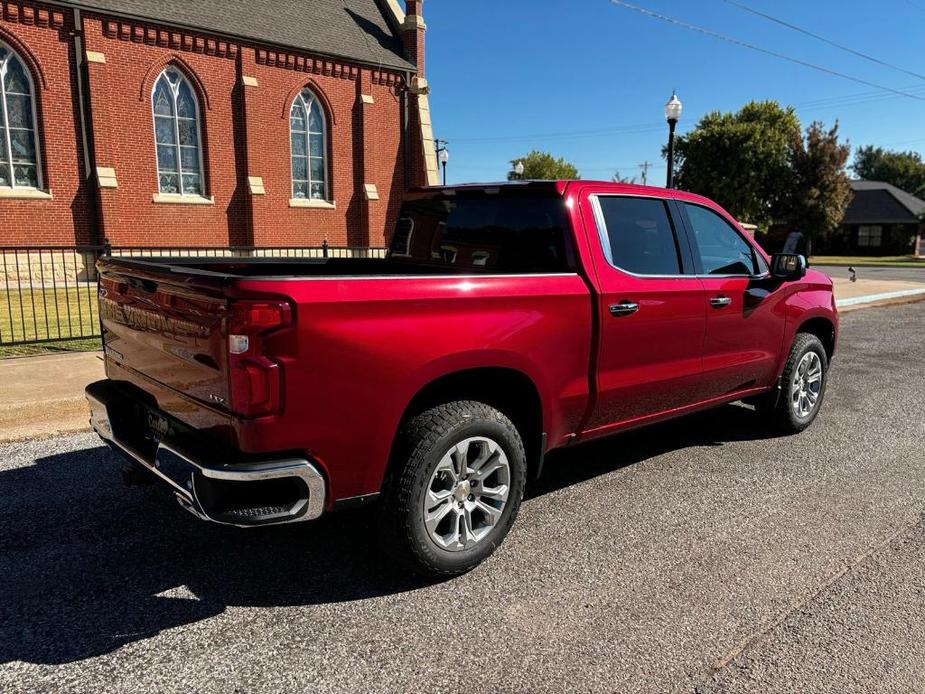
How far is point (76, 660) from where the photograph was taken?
105 inches

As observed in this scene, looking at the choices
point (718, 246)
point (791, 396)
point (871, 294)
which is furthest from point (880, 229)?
point (718, 246)

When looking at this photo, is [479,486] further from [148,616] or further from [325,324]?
[148,616]

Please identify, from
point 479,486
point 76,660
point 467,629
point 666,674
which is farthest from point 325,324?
point 666,674

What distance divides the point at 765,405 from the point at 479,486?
3.31 m

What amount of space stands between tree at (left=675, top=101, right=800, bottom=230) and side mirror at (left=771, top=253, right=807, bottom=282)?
39644 mm

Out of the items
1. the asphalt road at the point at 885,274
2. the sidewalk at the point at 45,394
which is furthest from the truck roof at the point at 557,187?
the asphalt road at the point at 885,274

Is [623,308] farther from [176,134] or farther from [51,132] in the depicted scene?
[176,134]

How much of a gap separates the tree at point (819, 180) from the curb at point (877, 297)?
25.5m

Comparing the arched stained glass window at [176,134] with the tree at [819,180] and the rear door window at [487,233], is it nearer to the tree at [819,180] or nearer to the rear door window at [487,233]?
the rear door window at [487,233]

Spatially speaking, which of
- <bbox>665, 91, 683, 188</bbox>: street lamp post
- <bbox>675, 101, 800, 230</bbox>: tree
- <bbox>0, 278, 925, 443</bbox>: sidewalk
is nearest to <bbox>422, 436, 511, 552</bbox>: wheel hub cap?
<bbox>0, 278, 925, 443</bbox>: sidewalk

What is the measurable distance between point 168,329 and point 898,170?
118m

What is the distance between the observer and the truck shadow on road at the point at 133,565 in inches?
115

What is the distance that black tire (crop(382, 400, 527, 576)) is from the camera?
3096mm

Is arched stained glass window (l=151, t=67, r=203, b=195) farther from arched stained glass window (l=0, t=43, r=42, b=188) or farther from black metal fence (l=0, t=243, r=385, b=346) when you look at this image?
arched stained glass window (l=0, t=43, r=42, b=188)
